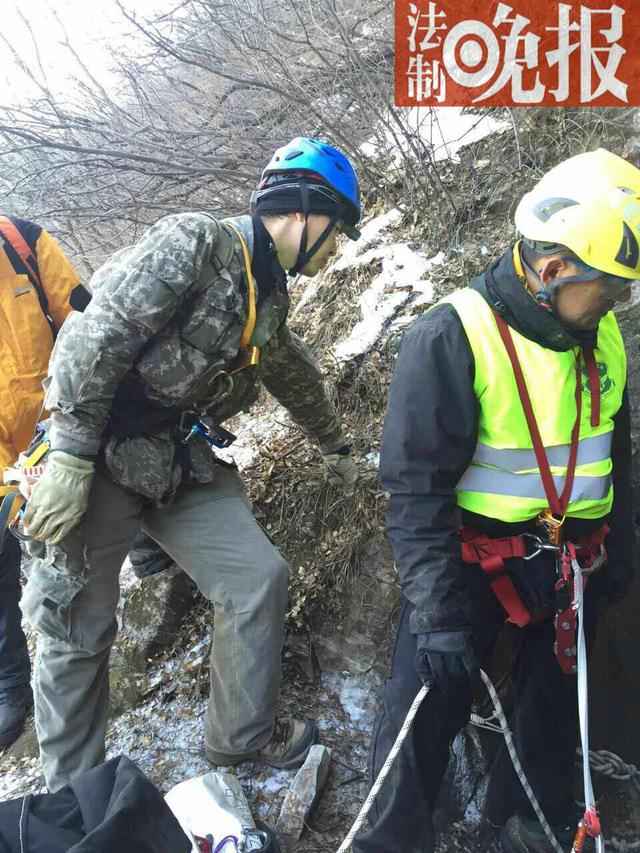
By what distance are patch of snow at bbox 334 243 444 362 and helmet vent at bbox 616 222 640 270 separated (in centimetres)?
227

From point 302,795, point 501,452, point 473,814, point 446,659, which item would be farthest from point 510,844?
point 501,452

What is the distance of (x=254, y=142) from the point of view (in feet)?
15.9

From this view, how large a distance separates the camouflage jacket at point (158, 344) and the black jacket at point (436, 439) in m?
0.75

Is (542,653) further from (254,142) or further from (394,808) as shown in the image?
(254,142)

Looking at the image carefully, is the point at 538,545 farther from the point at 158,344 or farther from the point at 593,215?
the point at 158,344

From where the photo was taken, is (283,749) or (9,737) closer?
(283,749)

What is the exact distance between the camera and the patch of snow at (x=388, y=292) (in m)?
4.16

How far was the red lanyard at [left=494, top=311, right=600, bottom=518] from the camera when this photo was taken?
2051 mm

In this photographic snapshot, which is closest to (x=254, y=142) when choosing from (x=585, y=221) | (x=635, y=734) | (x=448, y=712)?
(x=585, y=221)

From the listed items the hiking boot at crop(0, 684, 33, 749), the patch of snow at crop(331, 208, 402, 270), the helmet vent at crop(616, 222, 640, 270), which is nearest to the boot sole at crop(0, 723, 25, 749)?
the hiking boot at crop(0, 684, 33, 749)

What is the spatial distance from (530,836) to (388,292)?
3.31 meters

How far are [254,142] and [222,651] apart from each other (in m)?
3.98

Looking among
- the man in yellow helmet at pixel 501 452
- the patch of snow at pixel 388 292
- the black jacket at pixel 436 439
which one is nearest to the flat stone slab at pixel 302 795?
the man in yellow helmet at pixel 501 452

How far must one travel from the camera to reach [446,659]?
2.03 metres
